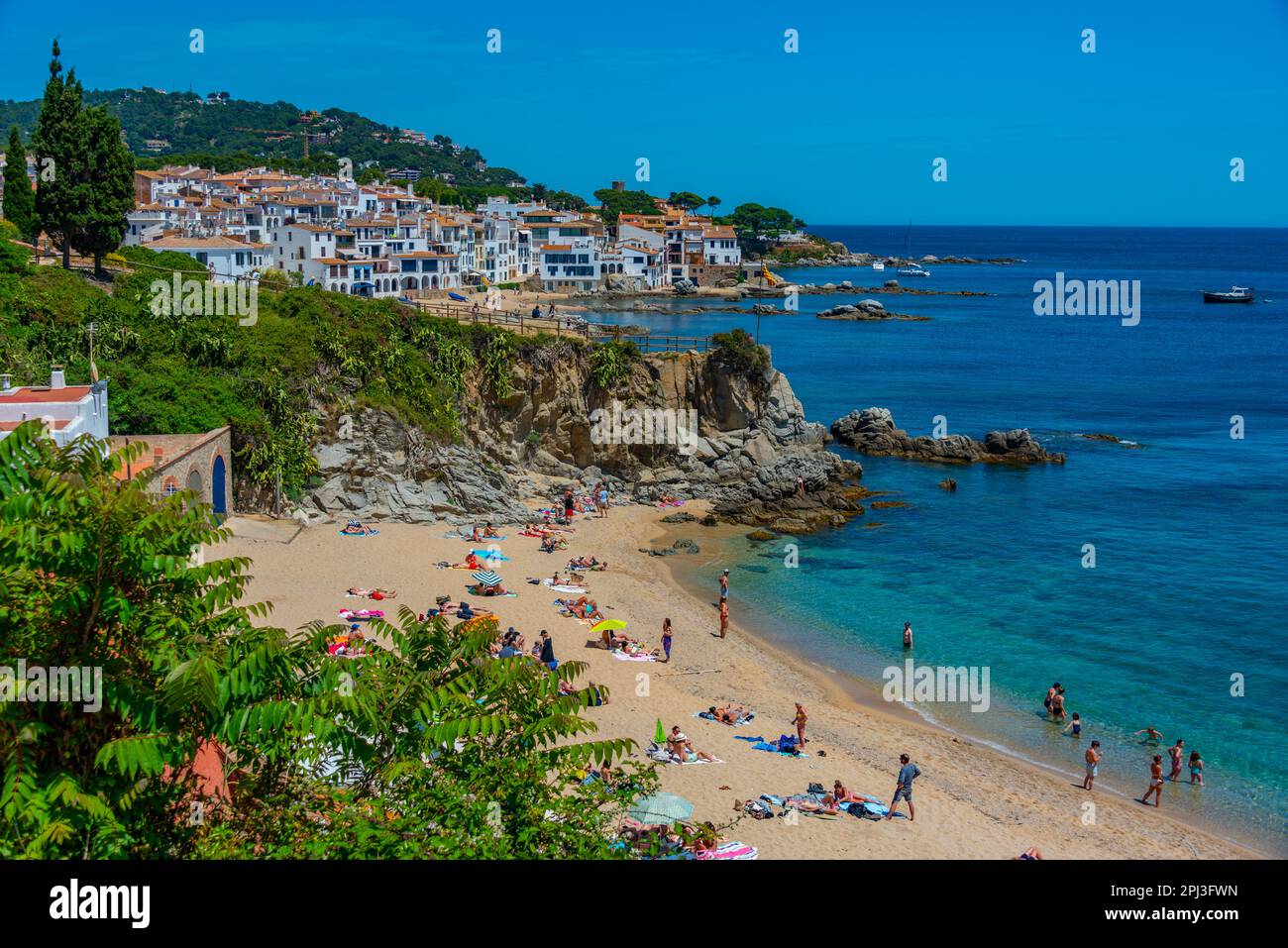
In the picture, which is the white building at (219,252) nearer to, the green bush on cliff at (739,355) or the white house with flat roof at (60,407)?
the green bush on cliff at (739,355)

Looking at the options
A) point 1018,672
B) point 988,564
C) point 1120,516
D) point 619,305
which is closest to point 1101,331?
point 619,305

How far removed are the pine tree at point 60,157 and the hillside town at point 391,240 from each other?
10.4ft

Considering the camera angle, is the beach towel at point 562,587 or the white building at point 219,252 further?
the white building at point 219,252

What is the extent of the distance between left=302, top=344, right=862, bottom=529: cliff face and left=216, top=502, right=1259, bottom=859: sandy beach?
3285mm

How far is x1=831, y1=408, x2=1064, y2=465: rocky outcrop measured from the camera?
5056 centimetres

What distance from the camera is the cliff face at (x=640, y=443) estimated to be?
123 ft

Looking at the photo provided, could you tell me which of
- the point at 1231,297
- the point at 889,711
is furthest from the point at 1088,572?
the point at 1231,297

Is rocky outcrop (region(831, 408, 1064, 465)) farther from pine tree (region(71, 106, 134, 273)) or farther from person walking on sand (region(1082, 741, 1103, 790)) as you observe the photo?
pine tree (region(71, 106, 134, 273))

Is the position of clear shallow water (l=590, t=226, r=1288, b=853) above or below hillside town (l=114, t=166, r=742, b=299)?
below

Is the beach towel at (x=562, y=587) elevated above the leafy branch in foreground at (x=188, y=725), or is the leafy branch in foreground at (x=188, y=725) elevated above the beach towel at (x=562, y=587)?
the leafy branch in foreground at (x=188, y=725)

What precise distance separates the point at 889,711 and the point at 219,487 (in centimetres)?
1878

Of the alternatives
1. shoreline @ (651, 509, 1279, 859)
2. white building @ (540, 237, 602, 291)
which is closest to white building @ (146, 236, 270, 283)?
shoreline @ (651, 509, 1279, 859)

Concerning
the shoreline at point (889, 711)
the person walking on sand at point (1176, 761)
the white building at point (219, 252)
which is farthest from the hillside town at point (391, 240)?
the person walking on sand at point (1176, 761)
